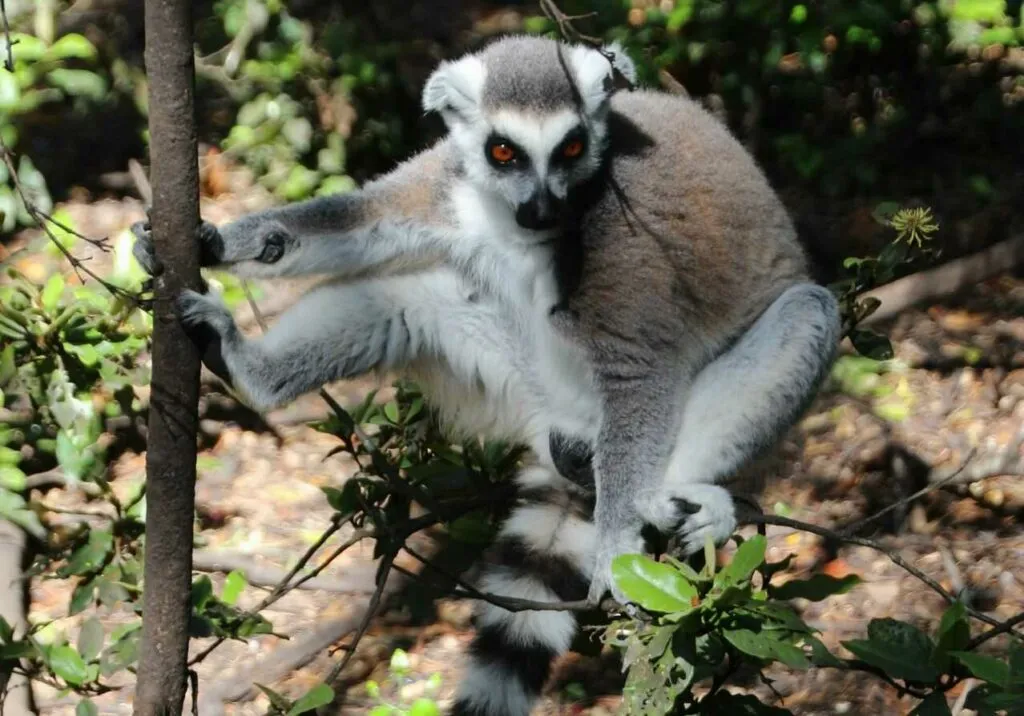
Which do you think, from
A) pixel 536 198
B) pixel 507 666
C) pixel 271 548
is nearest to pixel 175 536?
pixel 507 666

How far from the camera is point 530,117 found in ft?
12.0

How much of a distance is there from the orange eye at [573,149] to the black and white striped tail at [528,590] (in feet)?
3.41

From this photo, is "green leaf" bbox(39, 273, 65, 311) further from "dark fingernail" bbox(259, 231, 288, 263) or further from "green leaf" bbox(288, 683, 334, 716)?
"green leaf" bbox(288, 683, 334, 716)

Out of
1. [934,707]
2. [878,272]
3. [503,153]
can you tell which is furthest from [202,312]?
[878,272]

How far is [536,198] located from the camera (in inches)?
141

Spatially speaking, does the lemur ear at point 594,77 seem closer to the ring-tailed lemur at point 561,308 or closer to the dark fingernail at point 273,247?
the ring-tailed lemur at point 561,308

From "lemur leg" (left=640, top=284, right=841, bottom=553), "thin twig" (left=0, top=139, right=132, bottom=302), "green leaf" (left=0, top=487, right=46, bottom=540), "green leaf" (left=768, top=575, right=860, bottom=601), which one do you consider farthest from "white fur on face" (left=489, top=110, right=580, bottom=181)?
"green leaf" (left=0, top=487, right=46, bottom=540)

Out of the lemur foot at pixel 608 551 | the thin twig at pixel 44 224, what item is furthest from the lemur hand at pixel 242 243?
the lemur foot at pixel 608 551

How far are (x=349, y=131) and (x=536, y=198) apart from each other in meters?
2.82

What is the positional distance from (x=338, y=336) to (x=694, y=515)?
117 cm

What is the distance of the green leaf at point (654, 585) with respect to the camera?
7.99 ft

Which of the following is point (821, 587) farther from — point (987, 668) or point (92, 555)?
point (92, 555)

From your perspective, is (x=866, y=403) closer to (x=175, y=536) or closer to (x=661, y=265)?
(x=661, y=265)

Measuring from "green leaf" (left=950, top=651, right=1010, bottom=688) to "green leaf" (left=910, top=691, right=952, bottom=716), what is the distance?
0.15m
